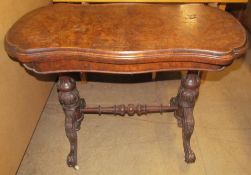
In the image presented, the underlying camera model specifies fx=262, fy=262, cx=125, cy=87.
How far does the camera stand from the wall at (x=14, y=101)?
1.30 metres

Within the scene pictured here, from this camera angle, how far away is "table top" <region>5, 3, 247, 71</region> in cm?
104

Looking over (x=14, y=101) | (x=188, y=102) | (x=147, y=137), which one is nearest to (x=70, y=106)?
(x=14, y=101)

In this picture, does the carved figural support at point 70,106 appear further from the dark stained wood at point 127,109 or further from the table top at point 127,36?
the table top at point 127,36

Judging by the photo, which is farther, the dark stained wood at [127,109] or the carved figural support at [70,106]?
the dark stained wood at [127,109]

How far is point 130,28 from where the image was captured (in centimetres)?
120

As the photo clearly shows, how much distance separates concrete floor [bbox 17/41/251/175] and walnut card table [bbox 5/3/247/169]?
21.6 inches

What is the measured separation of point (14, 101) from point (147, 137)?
0.87 metres

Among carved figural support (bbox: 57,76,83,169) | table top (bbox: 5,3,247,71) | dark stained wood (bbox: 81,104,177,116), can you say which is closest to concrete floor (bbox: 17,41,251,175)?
carved figural support (bbox: 57,76,83,169)

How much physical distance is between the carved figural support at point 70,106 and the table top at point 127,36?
339mm

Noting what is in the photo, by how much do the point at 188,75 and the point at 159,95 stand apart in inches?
26.2

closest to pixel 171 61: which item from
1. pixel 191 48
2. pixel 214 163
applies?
pixel 191 48

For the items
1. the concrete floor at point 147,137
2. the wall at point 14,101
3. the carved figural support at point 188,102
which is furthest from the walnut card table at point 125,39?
the concrete floor at point 147,137

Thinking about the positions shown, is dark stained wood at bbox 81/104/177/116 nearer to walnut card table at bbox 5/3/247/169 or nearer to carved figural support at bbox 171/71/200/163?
carved figural support at bbox 171/71/200/163

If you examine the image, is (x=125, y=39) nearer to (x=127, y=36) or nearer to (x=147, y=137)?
(x=127, y=36)
